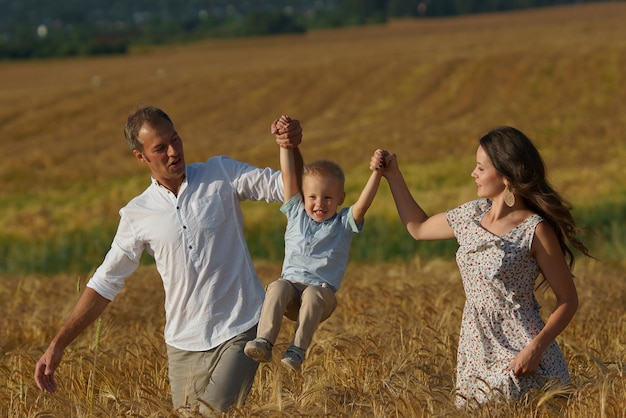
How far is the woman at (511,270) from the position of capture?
16.3ft

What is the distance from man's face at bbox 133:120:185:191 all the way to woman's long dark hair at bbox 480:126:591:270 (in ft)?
4.28

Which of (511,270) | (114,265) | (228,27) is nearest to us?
(511,270)

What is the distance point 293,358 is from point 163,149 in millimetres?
1069

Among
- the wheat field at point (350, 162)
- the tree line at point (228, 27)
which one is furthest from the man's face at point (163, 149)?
the tree line at point (228, 27)

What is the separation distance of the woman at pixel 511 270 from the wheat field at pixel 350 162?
0.15 meters

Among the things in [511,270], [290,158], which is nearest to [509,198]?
[511,270]

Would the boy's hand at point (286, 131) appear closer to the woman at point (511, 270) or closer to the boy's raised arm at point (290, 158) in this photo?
the boy's raised arm at point (290, 158)

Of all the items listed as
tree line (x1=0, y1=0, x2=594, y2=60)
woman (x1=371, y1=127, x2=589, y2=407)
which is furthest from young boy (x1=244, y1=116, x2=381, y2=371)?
tree line (x1=0, y1=0, x2=594, y2=60)

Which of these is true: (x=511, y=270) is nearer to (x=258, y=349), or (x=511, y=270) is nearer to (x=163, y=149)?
(x=258, y=349)

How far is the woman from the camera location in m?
4.96

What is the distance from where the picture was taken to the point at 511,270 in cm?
503

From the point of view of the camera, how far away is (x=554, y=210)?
5.00 m

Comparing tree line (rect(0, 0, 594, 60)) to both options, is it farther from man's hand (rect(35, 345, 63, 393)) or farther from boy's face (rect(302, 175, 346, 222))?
boy's face (rect(302, 175, 346, 222))

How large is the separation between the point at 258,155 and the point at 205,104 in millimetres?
16027
